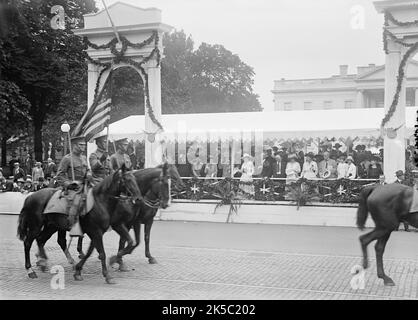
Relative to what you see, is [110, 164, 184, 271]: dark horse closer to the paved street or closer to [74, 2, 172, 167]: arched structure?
the paved street

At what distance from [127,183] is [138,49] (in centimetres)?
1033

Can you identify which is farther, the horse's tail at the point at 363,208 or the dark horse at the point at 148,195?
the dark horse at the point at 148,195

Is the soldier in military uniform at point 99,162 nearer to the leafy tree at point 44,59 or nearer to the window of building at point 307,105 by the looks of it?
A: the leafy tree at point 44,59

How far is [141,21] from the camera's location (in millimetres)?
18516

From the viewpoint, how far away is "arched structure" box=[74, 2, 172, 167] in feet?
60.6

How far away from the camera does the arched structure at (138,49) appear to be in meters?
18.5

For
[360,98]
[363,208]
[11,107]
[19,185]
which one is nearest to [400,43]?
[363,208]

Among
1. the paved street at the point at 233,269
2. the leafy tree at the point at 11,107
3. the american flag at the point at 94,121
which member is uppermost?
the leafy tree at the point at 11,107

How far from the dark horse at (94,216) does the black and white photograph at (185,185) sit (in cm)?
2

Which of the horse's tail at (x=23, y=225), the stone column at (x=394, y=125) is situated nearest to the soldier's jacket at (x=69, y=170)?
the horse's tail at (x=23, y=225)

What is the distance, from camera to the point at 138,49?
1862 cm

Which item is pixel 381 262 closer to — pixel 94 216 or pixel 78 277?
pixel 94 216

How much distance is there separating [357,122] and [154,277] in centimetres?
1364
